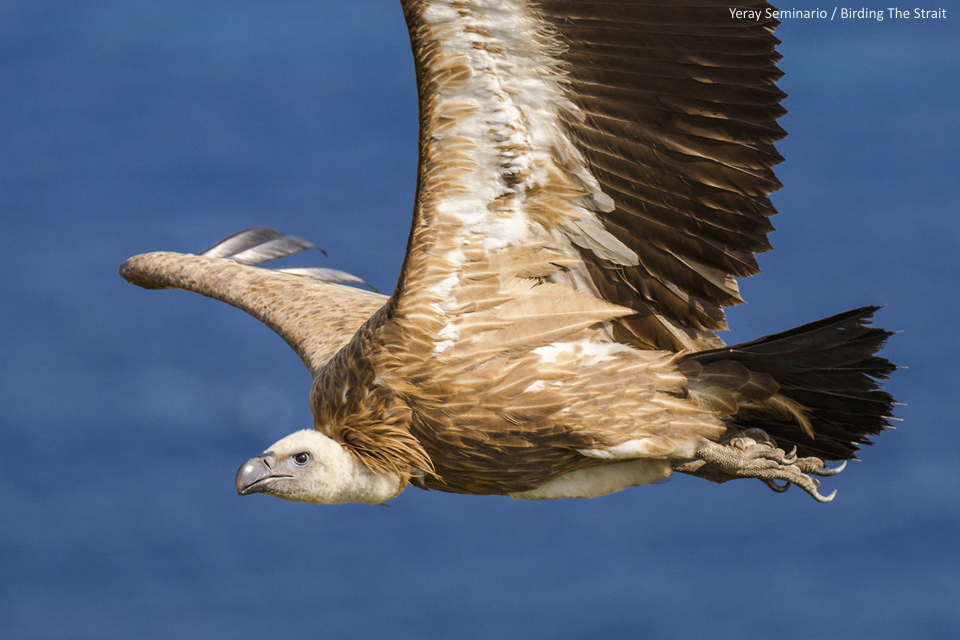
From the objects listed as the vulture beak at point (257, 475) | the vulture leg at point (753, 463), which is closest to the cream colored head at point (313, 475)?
the vulture beak at point (257, 475)

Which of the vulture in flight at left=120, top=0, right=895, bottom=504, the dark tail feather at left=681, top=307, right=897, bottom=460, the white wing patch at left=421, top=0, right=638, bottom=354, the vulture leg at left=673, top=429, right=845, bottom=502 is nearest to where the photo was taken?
the white wing patch at left=421, top=0, right=638, bottom=354

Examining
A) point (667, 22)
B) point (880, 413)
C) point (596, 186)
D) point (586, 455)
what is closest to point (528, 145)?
point (596, 186)

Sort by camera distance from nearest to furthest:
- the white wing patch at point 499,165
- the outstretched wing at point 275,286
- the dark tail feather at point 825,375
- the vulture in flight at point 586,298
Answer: the white wing patch at point 499,165
the vulture in flight at point 586,298
the dark tail feather at point 825,375
the outstretched wing at point 275,286

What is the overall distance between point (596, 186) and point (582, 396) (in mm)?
927

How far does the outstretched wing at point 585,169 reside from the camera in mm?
5824

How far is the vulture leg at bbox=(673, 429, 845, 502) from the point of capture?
250 inches

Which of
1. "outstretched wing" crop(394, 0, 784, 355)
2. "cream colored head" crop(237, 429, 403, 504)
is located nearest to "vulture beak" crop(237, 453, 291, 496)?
"cream colored head" crop(237, 429, 403, 504)

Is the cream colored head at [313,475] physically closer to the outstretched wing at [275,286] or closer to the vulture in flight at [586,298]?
the vulture in flight at [586,298]

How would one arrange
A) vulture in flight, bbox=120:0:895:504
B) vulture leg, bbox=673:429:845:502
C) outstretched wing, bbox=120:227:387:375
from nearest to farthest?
vulture in flight, bbox=120:0:895:504, vulture leg, bbox=673:429:845:502, outstretched wing, bbox=120:227:387:375

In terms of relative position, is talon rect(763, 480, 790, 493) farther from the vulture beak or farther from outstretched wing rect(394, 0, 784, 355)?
the vulture beak

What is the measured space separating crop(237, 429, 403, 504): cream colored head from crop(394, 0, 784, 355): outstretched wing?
0.71 meters

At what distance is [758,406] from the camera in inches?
250

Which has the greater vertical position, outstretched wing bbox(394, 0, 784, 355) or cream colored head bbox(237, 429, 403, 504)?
outstretched wing bbox(394, 0, 784, 355)

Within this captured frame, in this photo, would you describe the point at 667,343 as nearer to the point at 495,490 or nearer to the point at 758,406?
→ the point at 758,406
